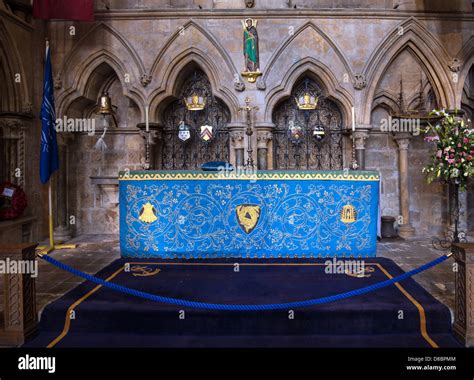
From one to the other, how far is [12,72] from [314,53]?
6211mm

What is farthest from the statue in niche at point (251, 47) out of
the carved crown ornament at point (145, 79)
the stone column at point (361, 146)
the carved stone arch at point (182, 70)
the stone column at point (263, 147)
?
the stone column at point (361, 146)

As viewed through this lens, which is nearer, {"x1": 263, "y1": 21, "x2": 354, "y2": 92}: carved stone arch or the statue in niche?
the statue in niche

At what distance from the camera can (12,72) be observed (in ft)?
22.4

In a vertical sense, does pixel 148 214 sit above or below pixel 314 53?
below

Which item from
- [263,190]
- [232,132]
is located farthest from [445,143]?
[232,132]

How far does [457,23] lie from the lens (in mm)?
7754

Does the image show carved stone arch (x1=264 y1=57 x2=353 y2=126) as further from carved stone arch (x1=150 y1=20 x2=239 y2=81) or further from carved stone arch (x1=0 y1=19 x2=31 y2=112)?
carved stone arch (x1=0 y1=19 x2=31 y2=112)

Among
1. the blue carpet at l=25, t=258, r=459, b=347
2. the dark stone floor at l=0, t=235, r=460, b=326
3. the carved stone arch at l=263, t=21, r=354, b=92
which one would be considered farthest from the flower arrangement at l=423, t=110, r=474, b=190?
the blue carpet at l=25, t=258, r=459, b=347

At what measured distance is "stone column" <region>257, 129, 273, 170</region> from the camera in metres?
7.81

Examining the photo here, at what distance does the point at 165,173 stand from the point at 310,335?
3.16m

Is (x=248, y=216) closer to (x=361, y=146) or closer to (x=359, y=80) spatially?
(x=361, y=146)

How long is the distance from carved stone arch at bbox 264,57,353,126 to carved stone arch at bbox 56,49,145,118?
9.38ft

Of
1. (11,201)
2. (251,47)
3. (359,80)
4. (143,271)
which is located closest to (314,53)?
(359,80)

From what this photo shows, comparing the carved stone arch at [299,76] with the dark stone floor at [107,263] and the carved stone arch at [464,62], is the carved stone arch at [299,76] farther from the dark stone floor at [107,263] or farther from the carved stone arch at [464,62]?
the dark stone floor at [107,263]
